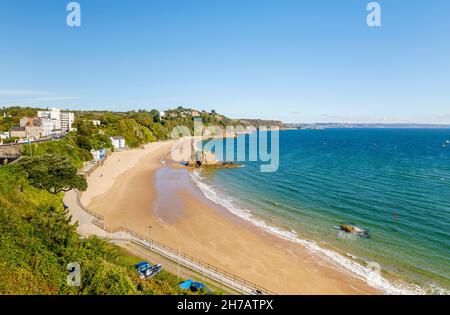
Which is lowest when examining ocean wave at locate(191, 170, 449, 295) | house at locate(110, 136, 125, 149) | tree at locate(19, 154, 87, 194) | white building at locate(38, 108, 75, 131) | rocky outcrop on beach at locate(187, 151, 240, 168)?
ocean wave at locate(191, 170, 449, 295)

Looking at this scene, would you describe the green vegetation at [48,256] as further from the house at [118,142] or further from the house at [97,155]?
the house at [118,142]

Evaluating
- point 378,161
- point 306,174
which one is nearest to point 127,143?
point 306,174

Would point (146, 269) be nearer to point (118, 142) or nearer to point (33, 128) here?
point (33, 128)

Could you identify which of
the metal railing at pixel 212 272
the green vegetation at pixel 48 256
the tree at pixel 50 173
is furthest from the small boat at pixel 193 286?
the tree at pixel 50 173

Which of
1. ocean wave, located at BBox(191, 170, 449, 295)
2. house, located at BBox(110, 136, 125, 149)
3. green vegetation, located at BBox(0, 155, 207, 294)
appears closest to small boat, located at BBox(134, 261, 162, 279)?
green vegetation, located at BBox(0, 155, 207, 294)

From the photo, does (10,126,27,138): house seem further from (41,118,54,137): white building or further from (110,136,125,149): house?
(110,136,125,149): house

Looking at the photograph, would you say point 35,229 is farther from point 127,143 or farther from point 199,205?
point 127,143
